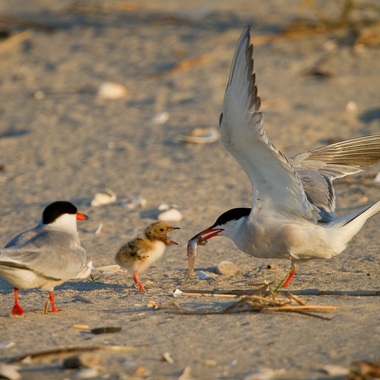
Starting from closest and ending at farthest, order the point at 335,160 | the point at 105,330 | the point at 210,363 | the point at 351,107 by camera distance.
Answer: the point at 210,363 → the point at 105,330 → the point at 335,160 → the point at 351,107

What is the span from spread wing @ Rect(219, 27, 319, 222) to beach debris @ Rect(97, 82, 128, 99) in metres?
4.84

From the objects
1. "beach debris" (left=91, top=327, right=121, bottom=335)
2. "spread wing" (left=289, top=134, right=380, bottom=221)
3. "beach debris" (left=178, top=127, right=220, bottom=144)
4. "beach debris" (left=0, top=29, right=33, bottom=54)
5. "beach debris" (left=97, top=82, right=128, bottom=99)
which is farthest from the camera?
"beach debris" (left=0, top=29, right=33, bottom=54)

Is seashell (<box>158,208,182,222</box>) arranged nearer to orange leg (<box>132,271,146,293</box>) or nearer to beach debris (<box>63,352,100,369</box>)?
orange leg (<box>132,271,146,293</box>)

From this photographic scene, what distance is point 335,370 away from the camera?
2807 millimetres

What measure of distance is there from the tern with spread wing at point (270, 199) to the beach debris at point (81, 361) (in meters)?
1.54

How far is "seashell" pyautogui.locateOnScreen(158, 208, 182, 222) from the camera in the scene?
563 cm

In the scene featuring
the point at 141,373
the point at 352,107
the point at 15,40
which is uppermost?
the point at 15,40

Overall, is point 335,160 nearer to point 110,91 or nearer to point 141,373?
point 141,373

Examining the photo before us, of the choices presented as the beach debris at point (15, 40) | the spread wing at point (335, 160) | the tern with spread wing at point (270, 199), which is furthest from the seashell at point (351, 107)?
the beach debris at point (15, 40)

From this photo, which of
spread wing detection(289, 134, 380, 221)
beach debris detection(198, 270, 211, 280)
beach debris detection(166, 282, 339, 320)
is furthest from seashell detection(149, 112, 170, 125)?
beach debris detection(166, 282, 339, 320)

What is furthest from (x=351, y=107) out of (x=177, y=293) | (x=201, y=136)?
(x=177, y=293)

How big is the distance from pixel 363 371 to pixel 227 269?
6.57 feet

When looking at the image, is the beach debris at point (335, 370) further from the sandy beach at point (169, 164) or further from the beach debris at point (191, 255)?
the beach debris at point (191, 255)

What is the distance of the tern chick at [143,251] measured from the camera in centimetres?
443
